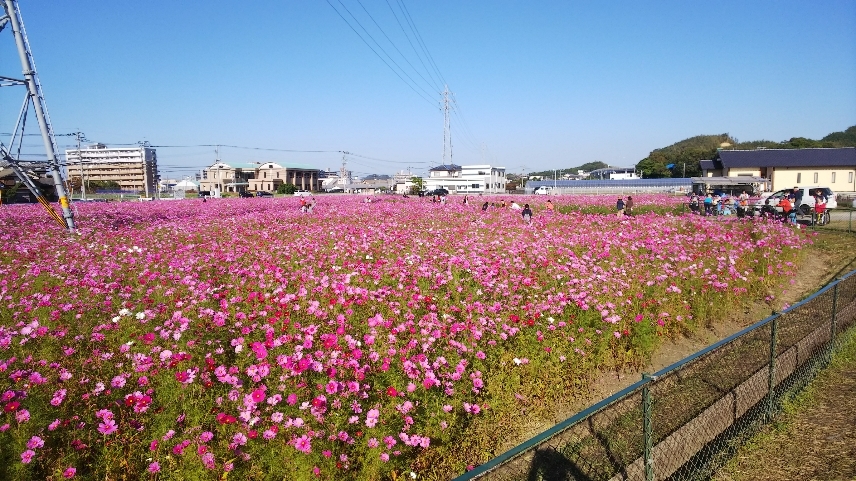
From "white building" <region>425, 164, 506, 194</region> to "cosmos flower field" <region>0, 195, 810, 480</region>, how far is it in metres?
68.4

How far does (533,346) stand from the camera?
516cm

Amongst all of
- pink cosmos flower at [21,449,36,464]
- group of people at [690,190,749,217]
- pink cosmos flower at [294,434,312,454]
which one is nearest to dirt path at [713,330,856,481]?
pink cosmos flower at [294,434,312,454]

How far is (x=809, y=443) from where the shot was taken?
4.02m

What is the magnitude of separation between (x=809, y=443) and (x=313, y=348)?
4.48m

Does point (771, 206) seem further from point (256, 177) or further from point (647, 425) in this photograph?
point (256, 177)

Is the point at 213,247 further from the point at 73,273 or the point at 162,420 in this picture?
the point at 162,420

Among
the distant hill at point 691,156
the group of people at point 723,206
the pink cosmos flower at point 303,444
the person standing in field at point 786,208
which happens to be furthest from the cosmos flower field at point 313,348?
the distant hill at point 691,156

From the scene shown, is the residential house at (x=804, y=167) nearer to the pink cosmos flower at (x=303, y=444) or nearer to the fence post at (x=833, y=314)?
the fence post at (x=833, y=314)

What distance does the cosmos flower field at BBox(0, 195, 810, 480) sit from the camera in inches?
123

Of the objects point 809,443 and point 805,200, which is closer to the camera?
point 809,443

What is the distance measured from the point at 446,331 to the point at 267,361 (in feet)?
6.17

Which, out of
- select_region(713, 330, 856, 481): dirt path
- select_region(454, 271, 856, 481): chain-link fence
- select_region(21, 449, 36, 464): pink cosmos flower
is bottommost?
select_region(713, 330, 856, 481): dirt path

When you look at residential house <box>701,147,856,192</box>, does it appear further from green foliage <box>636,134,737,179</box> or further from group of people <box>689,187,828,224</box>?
green foliage <box>636,134,737,179</box>

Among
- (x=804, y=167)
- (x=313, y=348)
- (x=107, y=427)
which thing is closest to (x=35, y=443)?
(x=107, y=427)
